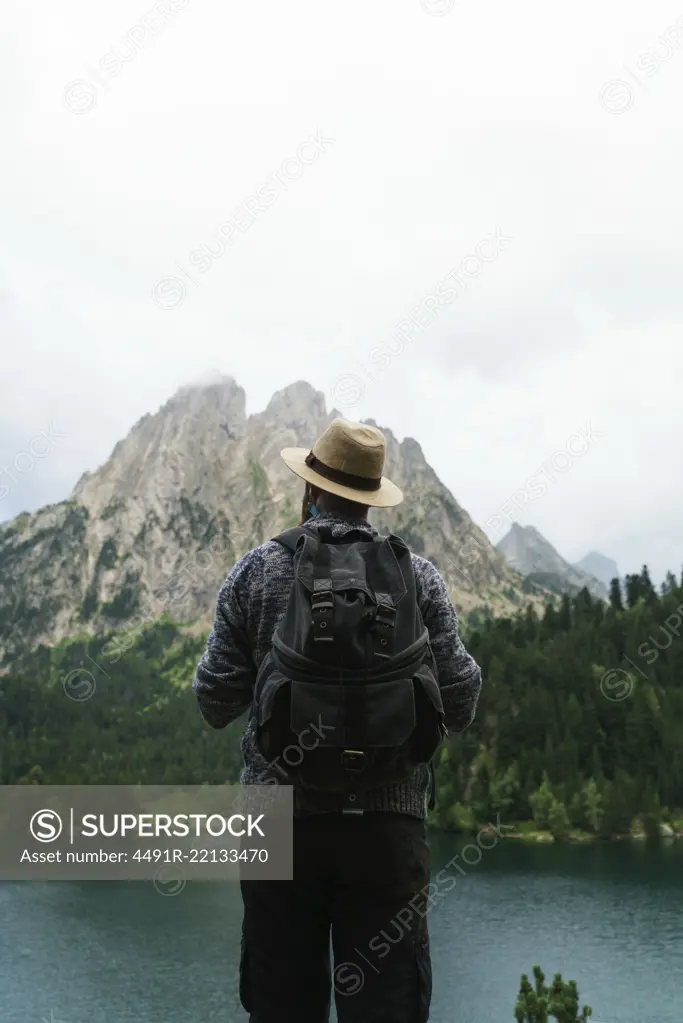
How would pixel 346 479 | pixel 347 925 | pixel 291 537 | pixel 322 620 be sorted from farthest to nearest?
1. pixel 346 479
2. pixel 291 537
3. pixel 347 925
4. pixel 322 620

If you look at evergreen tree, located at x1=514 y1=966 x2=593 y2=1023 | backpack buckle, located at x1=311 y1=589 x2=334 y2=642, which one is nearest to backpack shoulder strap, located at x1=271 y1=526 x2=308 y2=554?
backpack buckle, located at x1=311 y1=589 x2=334 y2=642

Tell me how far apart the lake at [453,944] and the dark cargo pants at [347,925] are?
52.1 metres

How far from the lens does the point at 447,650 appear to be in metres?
5.10

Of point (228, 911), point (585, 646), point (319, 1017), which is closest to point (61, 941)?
point (228, 911)

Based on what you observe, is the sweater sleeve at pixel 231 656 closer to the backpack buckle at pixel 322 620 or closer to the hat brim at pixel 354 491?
the hat brim at pixel 354 491

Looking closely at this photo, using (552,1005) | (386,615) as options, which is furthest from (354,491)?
(552,1005)

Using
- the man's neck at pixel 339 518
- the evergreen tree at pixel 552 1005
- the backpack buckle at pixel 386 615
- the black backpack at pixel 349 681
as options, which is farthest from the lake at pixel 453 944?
the backpack buckle at pixel 386 615

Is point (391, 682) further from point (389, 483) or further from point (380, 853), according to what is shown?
point (389, 483)

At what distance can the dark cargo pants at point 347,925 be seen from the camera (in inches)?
183

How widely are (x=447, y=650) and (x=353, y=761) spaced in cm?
86

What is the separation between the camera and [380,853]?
4.67m

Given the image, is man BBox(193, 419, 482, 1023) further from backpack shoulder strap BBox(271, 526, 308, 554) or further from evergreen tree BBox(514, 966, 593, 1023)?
evergreen tree BBox(514, 966, 593, 1023)

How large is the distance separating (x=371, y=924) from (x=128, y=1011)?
59.8 m

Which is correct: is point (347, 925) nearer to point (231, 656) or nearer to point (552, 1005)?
point (231, 656)
